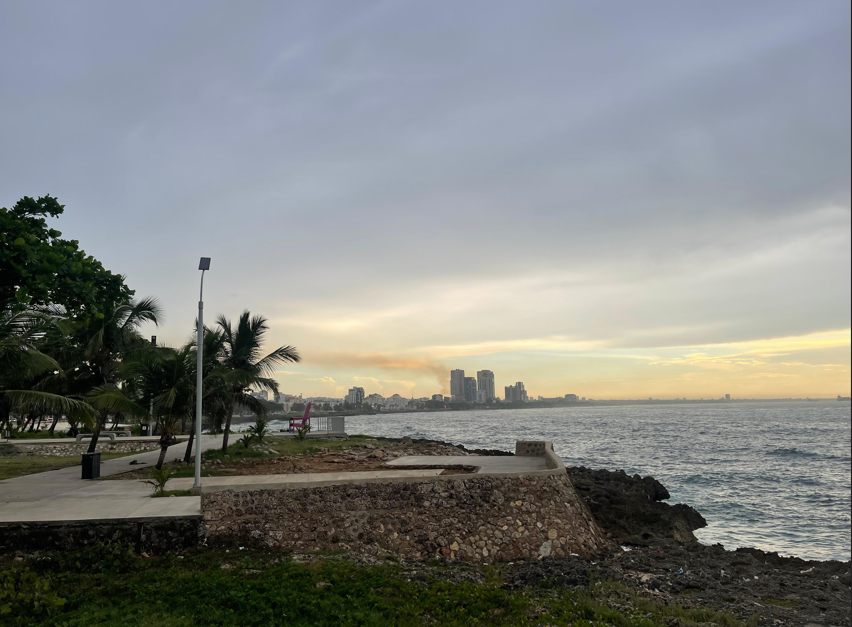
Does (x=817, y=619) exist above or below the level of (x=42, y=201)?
below

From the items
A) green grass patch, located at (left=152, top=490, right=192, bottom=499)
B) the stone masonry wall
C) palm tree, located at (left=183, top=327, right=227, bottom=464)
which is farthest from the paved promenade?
palm tree, located at (left=183, top=327, right=227, bottom=464)

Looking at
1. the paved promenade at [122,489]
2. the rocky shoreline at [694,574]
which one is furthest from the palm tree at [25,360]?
the rocky shoreline at [694,574]

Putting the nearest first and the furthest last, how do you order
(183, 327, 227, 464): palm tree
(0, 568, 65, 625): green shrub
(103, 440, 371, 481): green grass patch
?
(0, 568, 65, 625): green shrub
(103, 440, 371, 481): green grass patch
(183, 327, 227, 464): palm tree

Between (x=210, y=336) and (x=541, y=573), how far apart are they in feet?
55.0

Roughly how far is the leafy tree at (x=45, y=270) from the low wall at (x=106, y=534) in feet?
17.3

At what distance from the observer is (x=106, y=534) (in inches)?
434

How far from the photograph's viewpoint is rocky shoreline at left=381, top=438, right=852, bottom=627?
1008cm

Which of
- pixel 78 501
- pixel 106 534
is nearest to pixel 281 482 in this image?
pixel 106 534

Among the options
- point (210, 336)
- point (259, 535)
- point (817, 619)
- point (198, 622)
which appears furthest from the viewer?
point (210, 336)

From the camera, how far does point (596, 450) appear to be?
5109 centimetres

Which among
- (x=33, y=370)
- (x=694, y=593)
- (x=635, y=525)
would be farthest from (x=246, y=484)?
(x=635, y=525)

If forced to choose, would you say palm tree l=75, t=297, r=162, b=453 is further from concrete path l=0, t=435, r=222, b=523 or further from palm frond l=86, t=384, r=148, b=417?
concrete path l=0, t=435, r=222, b=523

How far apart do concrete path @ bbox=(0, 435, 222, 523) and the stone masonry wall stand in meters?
1.23

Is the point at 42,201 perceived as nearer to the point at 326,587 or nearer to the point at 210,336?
Answer: the point at 210,336
